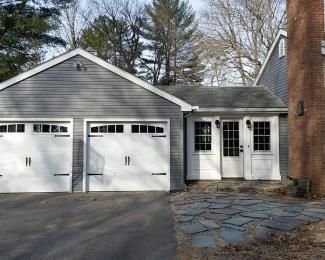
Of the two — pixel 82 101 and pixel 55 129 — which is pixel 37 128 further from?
pixel 82 101

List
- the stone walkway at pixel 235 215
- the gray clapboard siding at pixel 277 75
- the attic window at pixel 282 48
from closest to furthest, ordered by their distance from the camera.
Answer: the stone walkway at pixel 235 215 < the gray clapboard siding at pixel 277 75 < the attic window at pixel 282 48

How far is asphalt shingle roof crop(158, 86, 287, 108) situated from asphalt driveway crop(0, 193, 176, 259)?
417 centimetres

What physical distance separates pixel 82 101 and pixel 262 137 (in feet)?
20.4

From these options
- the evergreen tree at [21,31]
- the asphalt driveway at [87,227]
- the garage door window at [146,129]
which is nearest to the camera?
the asphalt driveway at [87,227]

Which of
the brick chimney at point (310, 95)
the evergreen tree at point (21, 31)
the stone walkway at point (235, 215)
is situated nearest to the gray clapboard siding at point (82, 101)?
the stone walkway at point (235, 215)

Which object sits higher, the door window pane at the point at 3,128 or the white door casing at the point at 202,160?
the door window pane at the point at 3,128

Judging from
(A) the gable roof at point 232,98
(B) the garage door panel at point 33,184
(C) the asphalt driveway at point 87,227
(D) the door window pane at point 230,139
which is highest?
(A) the gable roof at point 232,98

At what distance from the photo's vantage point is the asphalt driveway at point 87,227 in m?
5.25

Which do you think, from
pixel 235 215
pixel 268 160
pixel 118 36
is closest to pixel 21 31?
pixel 118 36

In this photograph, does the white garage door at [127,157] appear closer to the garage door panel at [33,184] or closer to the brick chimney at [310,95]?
the garage door panel at [33,184]

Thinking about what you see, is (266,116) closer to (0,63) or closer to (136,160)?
(136,160)

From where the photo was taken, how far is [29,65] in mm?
23703

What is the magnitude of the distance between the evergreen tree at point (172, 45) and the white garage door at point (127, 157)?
17633 mm

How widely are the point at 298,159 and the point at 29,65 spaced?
1931 centimetres
